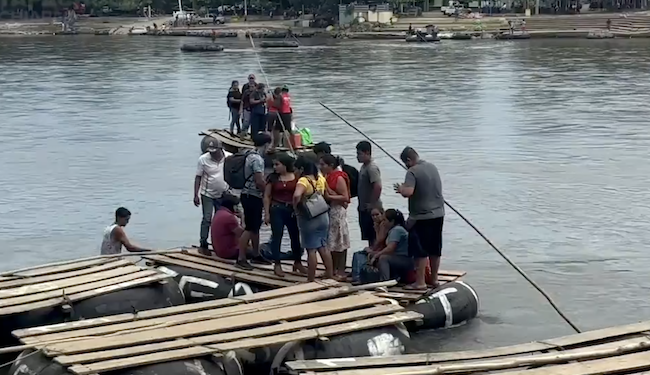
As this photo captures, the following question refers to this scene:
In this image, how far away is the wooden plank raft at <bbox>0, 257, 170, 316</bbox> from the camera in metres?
12.4

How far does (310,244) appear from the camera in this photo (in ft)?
43.5

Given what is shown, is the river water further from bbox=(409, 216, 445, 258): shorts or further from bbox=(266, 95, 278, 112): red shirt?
bbox=(266, 95, 278, 112): red shirt

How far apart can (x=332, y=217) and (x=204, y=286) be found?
1.75 metres

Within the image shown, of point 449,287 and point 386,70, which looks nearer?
point 449,287

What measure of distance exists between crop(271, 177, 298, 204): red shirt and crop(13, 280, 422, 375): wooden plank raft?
4.12ft

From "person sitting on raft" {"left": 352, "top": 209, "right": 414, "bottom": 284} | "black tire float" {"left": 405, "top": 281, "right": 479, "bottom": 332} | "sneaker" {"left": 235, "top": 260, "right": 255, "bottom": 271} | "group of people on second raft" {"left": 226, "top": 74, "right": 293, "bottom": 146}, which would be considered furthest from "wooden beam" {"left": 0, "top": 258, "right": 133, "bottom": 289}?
"group of people on second raft" {"left": 226, "top": 74, "right": 293, "bottom": 146}

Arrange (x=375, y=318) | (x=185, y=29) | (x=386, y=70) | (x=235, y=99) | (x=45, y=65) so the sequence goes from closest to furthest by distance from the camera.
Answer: (x=375, y=318)
(x=235, y=99)
(x=386, y=70)
(x=45, y=65)
(x=185, y=29)

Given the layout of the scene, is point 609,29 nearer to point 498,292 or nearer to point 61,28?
point 61,28

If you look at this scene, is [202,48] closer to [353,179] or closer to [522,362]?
[353,179]

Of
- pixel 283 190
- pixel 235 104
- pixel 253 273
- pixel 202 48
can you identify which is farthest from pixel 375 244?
pixel 202 48

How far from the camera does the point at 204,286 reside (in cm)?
1367

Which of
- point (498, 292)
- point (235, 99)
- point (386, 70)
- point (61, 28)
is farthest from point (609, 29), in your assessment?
point (498, 292)

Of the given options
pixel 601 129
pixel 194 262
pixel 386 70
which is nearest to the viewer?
pixel 194 262

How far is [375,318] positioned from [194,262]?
3.39 m
